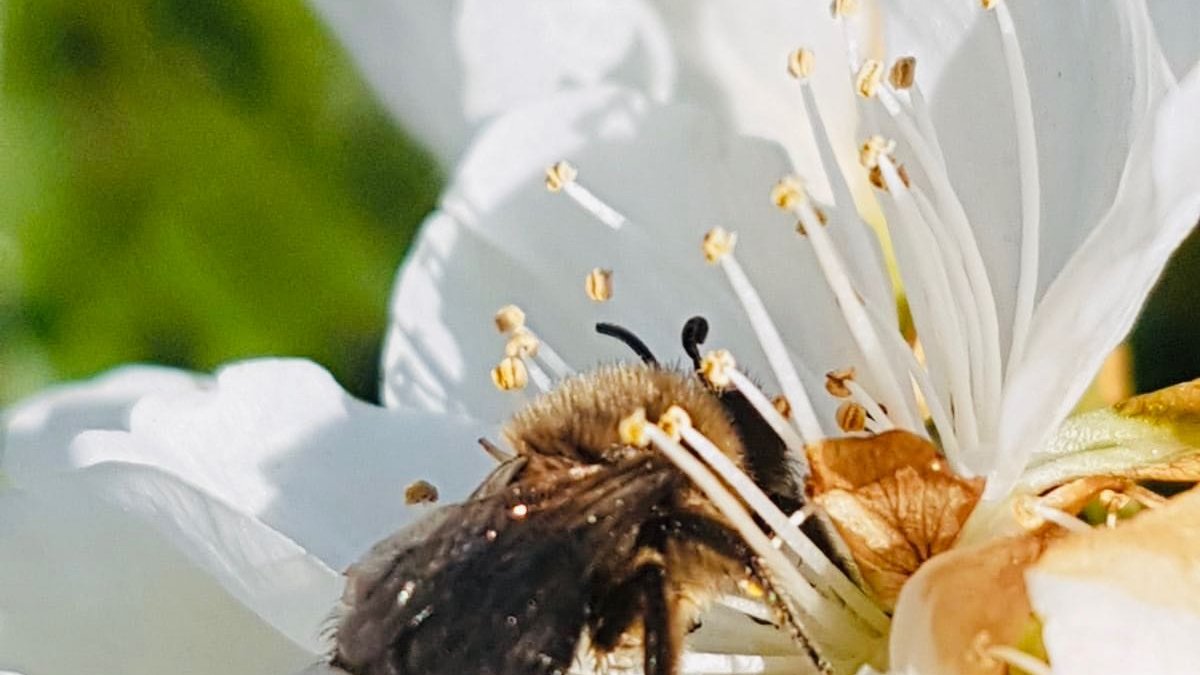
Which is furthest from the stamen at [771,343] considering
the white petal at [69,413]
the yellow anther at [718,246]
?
the white petal at [69,413]

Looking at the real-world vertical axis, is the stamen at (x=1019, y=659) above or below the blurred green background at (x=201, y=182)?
below

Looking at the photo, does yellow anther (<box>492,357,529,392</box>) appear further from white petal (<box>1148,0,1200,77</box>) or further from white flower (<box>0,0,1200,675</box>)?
white petal (<box>1148,0,1200,77</box>)

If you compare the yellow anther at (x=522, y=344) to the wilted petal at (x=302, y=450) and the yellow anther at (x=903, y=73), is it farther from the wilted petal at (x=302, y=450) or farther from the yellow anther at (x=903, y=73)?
the yellow anther at (x=903, y=73)

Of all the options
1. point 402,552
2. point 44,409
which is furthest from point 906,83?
point 44,409

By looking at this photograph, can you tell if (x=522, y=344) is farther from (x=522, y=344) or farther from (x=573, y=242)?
(x=573, y=242)

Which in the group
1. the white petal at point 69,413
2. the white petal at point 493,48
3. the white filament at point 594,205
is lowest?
the white filament at point 594,205

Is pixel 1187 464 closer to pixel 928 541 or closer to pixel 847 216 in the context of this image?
pixel 928 541

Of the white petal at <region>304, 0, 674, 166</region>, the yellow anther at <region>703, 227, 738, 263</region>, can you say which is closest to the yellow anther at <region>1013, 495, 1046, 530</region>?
the yellow anther at <region>703, 227, 738, 263</region>
